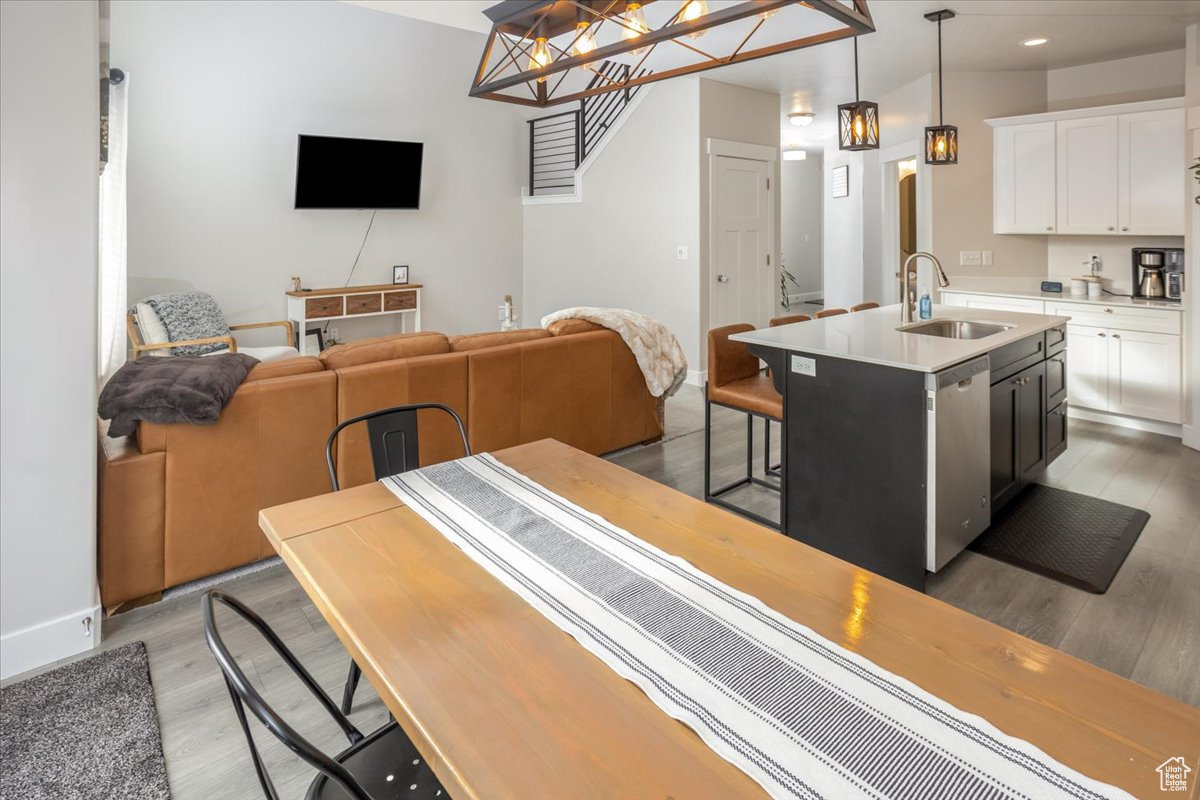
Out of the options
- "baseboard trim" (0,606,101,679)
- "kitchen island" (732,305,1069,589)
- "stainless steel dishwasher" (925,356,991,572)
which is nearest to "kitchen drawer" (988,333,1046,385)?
"kitchen island" (732,305,1069,589)

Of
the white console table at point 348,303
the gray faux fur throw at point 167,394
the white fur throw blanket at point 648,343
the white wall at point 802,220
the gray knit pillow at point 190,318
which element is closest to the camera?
the gray faux fur throw at point 167,394

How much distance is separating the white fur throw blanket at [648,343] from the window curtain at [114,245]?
3.11 meters

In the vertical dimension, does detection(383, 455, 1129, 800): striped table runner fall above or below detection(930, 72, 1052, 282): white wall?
below

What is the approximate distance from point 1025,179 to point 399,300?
5.51 meters

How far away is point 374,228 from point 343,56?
1555mm

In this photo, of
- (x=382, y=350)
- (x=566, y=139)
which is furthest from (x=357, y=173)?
(x=382, y=350)

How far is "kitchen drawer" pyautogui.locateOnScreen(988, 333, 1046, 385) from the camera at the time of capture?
2922mm

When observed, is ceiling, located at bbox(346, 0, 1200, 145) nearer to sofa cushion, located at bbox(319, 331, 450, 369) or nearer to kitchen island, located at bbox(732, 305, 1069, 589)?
sofa cushion, located at bbox(319, 331, 450, 369)

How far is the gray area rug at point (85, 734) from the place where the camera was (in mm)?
1705

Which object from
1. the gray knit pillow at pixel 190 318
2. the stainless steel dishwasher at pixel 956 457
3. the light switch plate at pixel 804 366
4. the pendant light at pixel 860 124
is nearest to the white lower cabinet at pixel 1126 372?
the pendant light at pixel 860 124

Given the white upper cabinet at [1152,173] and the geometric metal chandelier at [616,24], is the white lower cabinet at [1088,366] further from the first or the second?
the geometric metal chandelier at [616,24]

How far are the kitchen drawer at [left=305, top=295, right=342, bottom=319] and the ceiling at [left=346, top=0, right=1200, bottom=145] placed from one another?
2974mm

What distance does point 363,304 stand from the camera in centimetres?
640

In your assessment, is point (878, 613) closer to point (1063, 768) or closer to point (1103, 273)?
point (1063, 768)
